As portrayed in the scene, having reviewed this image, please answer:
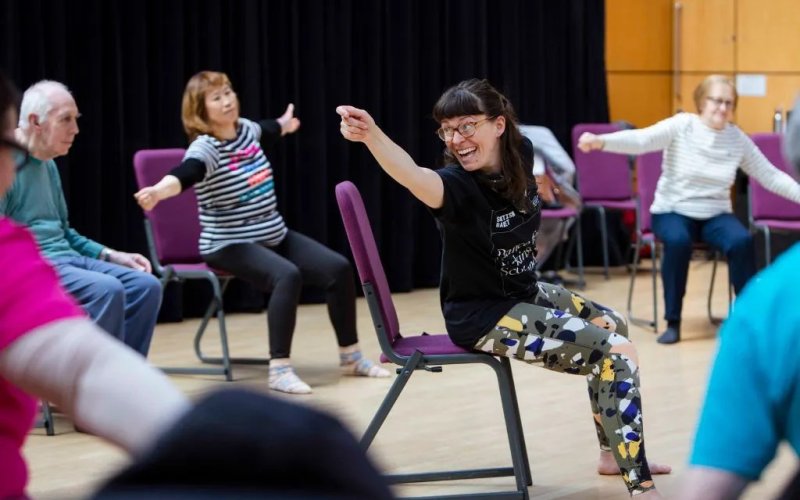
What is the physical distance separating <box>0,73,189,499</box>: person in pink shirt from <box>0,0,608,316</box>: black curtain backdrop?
4.68 m

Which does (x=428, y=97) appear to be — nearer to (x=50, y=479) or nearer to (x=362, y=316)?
(x=362, y=316)

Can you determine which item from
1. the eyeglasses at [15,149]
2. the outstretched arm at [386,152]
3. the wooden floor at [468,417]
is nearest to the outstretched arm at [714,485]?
the eyeglasses at [15,149]

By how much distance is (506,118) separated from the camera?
333cm

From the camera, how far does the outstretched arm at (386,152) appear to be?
3006mm

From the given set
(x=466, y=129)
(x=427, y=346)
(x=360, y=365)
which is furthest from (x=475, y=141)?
(x=360, y=365)

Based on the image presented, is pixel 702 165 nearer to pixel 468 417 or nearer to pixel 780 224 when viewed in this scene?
pixel 780 224

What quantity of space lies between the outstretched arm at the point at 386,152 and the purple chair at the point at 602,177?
4266 millimetres

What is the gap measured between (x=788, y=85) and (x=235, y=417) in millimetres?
7777

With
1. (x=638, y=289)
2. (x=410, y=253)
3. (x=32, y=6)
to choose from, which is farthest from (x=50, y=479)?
(x=638, y=289)

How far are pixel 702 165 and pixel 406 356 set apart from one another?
2.79 metres

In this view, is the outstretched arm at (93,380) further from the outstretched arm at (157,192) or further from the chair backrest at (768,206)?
the chair backrest at (768,206)

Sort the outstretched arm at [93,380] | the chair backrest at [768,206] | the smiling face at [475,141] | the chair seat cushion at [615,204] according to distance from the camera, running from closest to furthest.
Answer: the outstretched arm at [93,380] < the smiling face at [475,141] < the chair backrest at [768,206] < the chair seat cushion at [615,204]

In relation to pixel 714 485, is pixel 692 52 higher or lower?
higher

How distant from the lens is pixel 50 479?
3459mm
